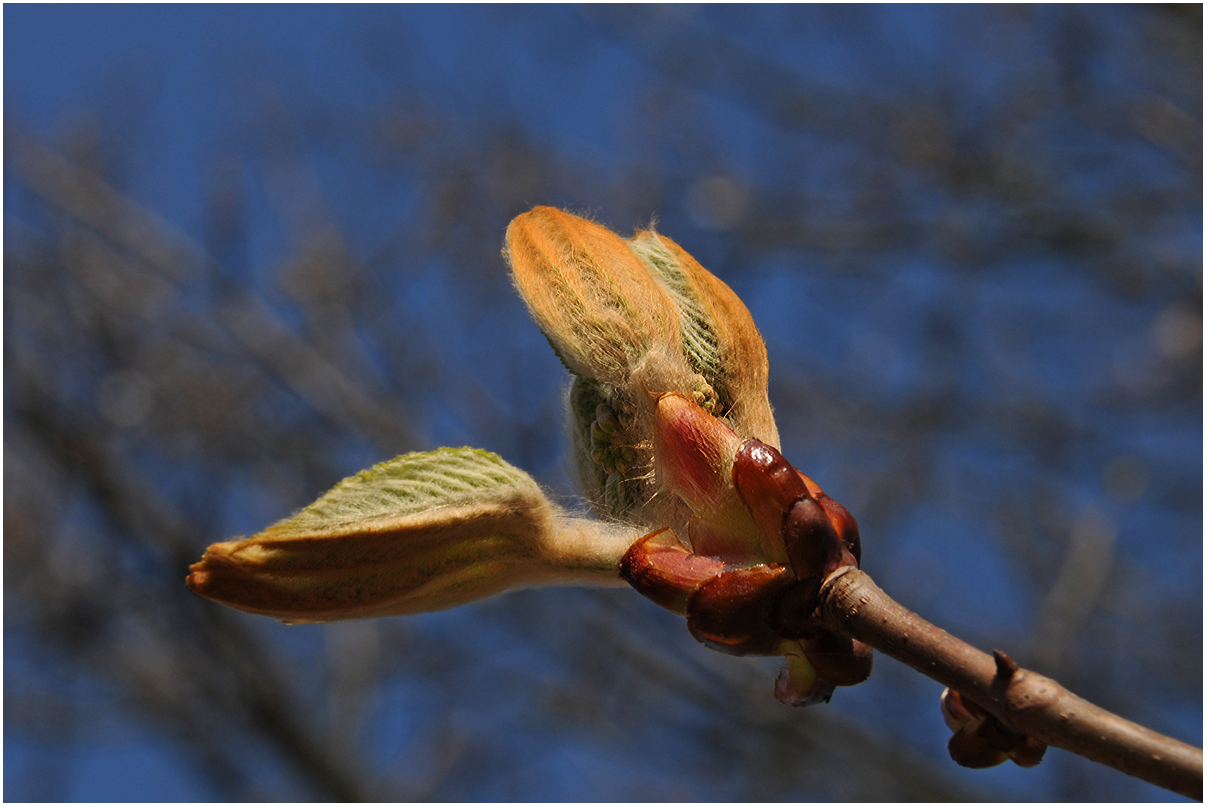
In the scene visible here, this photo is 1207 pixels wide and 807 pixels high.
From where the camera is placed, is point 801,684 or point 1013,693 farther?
point 801,684

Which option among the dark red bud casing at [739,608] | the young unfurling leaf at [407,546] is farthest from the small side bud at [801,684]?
the young unfurling leaf at [407,546]

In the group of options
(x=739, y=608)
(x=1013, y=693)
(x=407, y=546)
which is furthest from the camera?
(x=407, y=546)

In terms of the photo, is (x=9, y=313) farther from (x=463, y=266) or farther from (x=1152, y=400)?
(x=1152, y=400)

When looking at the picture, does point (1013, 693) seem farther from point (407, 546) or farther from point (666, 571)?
point (407, 546)

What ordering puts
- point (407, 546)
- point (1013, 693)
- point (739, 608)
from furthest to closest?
point (407, 546), point (739, 608), point (1013, 693)

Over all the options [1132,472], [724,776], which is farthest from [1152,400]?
[724,776]

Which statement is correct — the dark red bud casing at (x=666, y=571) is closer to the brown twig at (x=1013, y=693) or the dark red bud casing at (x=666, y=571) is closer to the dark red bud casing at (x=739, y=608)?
the dark red bud casing at (x=739, y=608)

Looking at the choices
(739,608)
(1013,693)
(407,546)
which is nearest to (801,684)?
(739,608)
